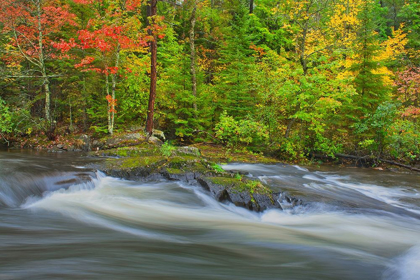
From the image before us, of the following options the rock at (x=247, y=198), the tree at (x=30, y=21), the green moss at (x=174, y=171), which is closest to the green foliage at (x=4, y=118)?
the tree at (x=30, y=21)

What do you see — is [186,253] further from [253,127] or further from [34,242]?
[253,127]

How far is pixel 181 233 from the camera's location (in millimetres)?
4219

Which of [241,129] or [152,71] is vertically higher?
[152,71]

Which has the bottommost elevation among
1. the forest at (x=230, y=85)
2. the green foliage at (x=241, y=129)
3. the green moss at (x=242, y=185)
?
the green moss at (x=242, y=185)

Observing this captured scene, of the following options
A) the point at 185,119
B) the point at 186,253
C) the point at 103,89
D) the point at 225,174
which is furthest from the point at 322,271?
the point at 103,89

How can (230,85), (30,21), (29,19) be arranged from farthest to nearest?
1. (230,85)
2. (30,21)
3. (29,19)

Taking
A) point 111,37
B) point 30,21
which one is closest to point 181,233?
point 111,37

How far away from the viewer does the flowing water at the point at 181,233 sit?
2.73m

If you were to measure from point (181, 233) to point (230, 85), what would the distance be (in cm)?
1201

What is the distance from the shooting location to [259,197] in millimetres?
5574

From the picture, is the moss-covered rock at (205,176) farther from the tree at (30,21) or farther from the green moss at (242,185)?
the tree at (30,21)

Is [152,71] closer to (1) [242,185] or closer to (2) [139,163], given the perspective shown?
(2) [139,163]

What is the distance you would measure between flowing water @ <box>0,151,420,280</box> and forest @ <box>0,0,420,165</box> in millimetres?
5446

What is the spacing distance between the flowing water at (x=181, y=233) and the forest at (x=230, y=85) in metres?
5.45
